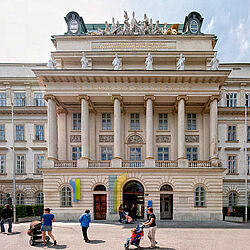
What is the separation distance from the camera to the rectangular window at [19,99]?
35031mm

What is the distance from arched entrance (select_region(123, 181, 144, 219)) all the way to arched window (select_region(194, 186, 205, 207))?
222 inches

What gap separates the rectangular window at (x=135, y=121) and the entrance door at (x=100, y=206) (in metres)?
8.89

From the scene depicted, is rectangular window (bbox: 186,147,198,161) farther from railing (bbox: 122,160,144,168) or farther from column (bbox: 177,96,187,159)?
railing (bbox: 122,160,144,168)

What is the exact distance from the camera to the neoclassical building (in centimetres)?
2670

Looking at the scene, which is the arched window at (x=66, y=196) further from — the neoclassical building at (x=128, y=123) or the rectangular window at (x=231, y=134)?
the rectangular window at (x=231, y=134)

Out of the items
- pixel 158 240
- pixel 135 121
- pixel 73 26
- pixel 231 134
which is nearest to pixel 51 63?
pixel 73 26

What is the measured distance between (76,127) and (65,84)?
222 inches

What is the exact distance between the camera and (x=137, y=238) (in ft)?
42.3

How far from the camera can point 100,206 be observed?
2688 centimetres

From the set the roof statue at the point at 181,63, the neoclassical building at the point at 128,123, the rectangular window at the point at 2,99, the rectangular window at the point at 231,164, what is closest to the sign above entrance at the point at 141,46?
the neoclassical building at the point at 128,123

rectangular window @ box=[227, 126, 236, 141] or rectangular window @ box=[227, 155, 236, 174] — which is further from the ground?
rectangular window @ box=[227, 126, 236, 141]

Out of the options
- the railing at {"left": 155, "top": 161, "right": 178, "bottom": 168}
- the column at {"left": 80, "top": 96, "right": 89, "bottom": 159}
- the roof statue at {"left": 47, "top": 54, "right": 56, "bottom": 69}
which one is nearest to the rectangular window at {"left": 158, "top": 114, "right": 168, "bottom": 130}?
the railing at {"left": 155, "top": 161, "right": 178, "bottom": 168}

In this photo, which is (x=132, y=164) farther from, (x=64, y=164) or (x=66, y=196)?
(x=66, y=196)

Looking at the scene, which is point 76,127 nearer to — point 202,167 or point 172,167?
point 172,167
